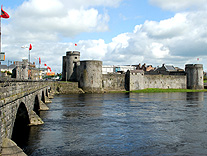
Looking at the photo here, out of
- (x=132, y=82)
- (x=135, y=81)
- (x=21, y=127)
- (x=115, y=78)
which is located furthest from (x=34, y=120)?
(x=135, y=81)

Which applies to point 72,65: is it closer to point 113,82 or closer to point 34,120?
point 113,82

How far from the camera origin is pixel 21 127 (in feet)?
56.7

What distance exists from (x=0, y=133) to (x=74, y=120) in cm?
1200

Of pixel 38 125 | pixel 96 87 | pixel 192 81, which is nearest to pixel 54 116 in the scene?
pixel 38 125

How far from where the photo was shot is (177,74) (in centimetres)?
7812

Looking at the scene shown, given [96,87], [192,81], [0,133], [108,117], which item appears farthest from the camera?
[192,81]

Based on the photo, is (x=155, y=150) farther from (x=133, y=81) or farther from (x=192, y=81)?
(x=192, y=81)

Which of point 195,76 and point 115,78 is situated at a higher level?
point 195,76

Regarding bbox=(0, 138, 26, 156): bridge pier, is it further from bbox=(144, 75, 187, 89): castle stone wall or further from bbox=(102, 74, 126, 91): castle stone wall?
bbox=(144, 75, 187, 89): castle stone wall

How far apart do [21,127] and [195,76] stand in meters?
65.2

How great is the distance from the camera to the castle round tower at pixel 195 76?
A: 73000mm

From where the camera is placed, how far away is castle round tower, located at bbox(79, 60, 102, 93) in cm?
5812

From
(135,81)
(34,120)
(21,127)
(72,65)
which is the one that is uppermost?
(72,65)

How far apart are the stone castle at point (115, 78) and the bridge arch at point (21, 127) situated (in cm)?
4060
